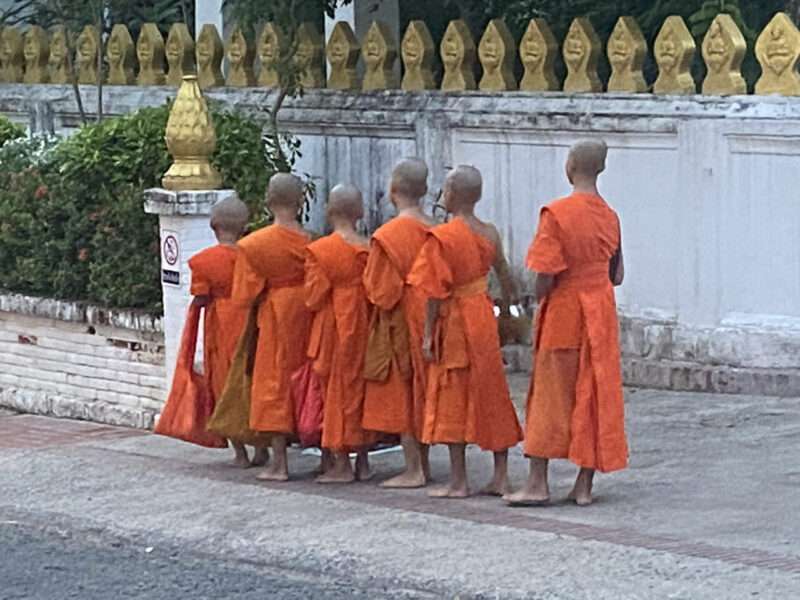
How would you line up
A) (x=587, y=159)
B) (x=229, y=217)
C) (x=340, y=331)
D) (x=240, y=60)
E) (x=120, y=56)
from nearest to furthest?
(x=587, y=159) < (x=340, y=331) < (x=229, y=217) < (x=240, y=60) < (x=120, y=56)

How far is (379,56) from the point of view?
11.8m

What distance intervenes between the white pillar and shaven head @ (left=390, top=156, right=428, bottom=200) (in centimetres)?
165

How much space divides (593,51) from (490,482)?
10.6ft

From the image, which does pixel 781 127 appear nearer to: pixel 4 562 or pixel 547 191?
pixel 547 191

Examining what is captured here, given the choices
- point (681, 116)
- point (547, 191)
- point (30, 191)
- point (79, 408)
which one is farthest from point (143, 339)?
point (681, 116)

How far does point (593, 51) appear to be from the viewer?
1073cm

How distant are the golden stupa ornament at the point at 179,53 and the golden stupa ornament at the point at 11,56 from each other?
1.78 metres

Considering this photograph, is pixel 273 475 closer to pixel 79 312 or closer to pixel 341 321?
pixel 341 321

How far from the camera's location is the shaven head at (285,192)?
8742 mm

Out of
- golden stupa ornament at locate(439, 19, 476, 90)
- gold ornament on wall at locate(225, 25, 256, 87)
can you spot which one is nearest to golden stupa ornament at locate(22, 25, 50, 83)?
gold ornament on wall at locate(225, 25, 256, 87)

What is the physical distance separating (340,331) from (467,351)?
0.72 meters

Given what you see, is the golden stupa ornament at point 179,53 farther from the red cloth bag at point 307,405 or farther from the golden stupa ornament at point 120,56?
the red cloth bag at point 307,405

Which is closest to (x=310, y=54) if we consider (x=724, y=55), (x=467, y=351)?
(x=724, y=55)

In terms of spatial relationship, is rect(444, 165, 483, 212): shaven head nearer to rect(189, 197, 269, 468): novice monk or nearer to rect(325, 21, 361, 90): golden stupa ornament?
rect(189, 197, 269, 468): novice monk
